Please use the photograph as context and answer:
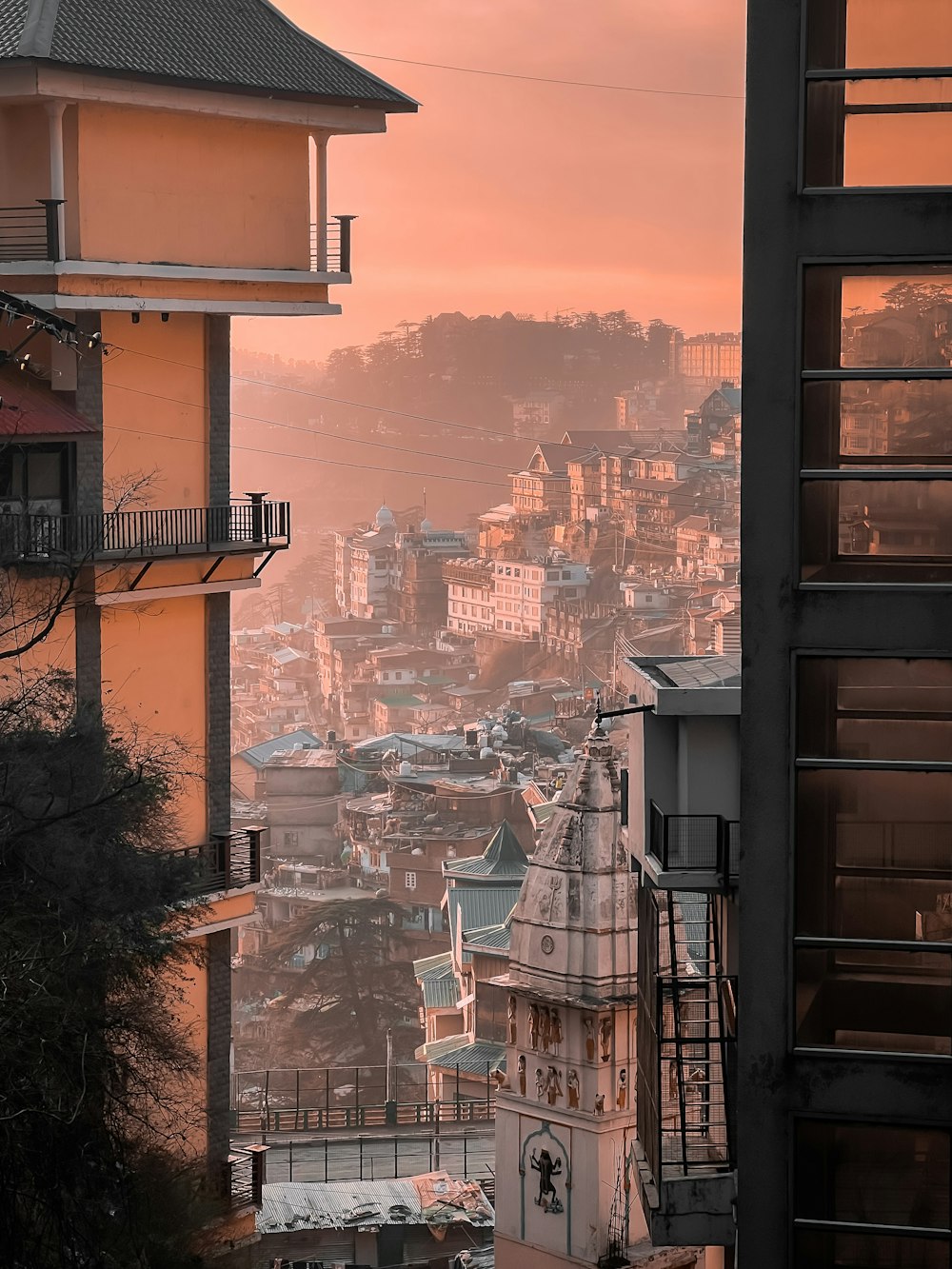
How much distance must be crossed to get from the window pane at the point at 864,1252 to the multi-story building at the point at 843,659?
1cm

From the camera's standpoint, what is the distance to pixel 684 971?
15555 millimetres

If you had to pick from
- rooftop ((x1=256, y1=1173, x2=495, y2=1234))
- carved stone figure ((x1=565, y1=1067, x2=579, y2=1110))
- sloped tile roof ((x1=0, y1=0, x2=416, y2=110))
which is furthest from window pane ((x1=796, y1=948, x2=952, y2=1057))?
rooftop ((x1=256, y1=1173, x2=495, y2=1234))

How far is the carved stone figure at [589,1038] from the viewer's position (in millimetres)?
19219

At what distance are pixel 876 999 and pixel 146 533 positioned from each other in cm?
1124

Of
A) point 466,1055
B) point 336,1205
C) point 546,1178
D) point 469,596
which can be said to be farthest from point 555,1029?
point 469,596

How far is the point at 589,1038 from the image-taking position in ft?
63.4

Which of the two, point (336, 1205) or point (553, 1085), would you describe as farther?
point (336, 1205)

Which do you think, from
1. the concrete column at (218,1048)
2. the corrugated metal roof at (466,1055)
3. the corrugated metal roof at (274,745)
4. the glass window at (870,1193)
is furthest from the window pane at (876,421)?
the corrugated metal roof at (274,745)

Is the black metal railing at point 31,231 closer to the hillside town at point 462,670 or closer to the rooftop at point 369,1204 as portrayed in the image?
the rooftop at point 369,1204

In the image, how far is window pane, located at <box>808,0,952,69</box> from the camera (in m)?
9.79

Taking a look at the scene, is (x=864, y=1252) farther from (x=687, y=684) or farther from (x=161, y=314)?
(x=161, y=314)

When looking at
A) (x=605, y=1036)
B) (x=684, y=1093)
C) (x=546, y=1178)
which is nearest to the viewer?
(x=684, y=1093)

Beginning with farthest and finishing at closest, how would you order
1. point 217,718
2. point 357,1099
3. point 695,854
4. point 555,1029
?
point 357,1099 < point 217,718 < point 555,1029 < point 695,854

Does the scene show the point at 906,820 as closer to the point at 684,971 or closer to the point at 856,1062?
the point at 856,1062
